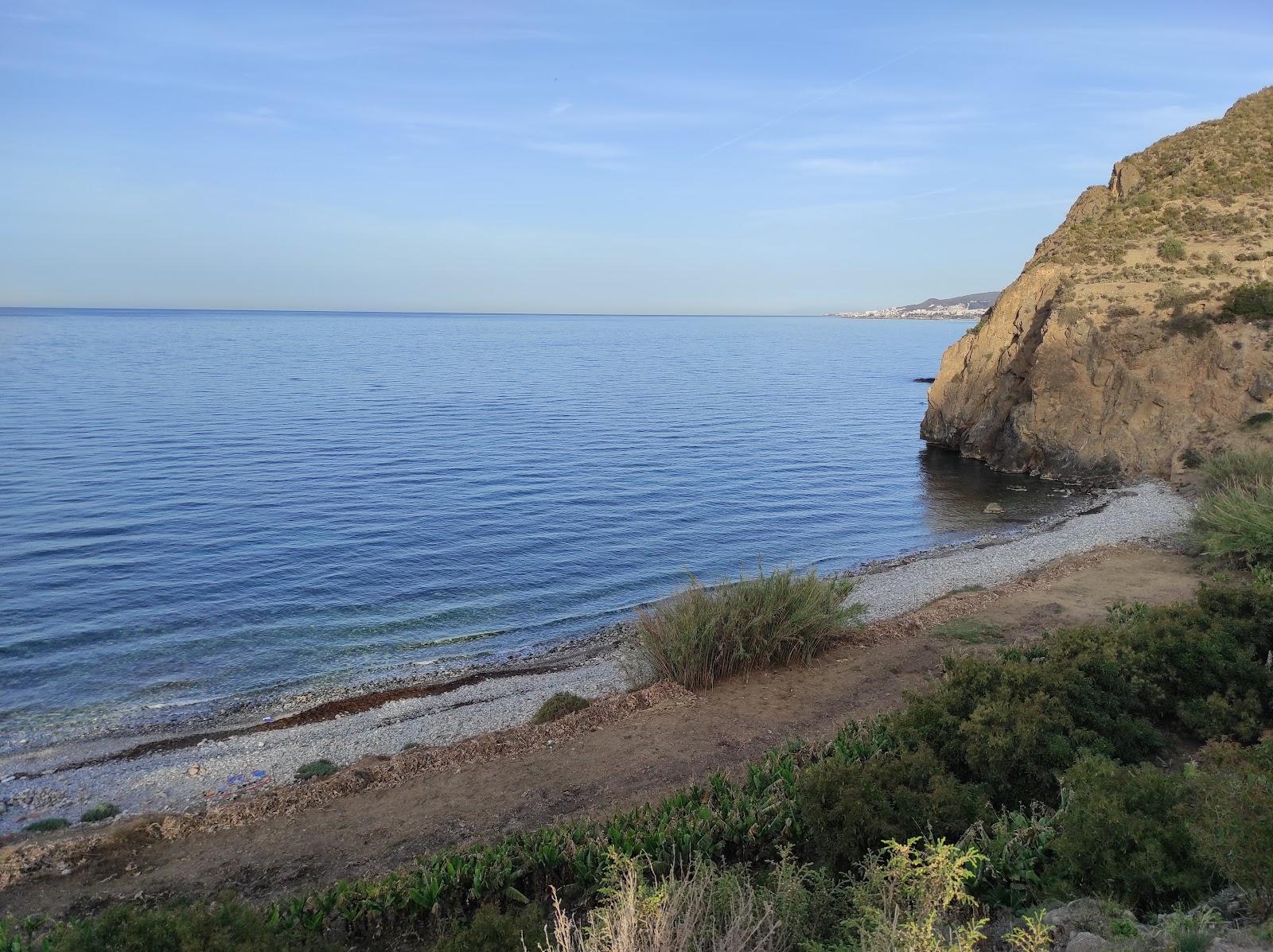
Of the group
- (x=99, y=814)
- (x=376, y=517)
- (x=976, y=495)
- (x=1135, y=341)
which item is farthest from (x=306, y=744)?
(x=1135, y=341)

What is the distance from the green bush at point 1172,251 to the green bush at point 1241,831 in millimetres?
36620

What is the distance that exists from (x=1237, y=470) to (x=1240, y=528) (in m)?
6.92

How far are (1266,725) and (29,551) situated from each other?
23988mm

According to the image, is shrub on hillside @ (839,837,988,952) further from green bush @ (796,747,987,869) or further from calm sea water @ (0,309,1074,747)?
calm sea water @ (0,309,1074,747)

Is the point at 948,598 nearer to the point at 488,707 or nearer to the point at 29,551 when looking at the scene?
the point at 488,707

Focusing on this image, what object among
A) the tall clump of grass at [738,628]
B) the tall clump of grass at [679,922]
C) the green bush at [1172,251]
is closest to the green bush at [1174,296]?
the green bush at [1172,251]

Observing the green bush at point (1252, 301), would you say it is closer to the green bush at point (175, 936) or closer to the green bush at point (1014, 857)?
the green bush at point (1014, 857)

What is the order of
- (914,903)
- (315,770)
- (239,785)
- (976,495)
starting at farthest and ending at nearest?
1. (976,495)
2. (315,770)
3. (239,785)
4. (914,903)

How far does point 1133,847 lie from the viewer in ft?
17.6

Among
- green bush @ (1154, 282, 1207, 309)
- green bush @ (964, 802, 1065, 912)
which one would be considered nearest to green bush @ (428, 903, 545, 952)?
green bush @ (964, 802, 1065, 912)

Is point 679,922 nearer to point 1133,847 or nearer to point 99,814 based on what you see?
point 1133,847

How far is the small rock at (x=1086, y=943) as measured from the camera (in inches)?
173

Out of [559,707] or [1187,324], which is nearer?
[559,707]

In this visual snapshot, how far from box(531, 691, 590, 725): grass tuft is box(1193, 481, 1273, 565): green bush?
12132mm
